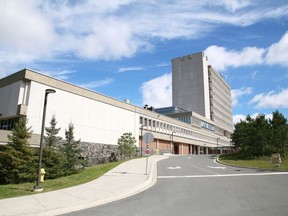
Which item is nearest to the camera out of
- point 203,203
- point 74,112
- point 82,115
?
point 203,203

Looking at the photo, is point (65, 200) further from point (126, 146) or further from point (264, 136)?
point (264, 136)

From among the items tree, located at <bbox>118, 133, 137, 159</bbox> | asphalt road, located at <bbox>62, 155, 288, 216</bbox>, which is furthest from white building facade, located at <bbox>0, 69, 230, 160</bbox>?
asphalt road, located at <bbox>62, 155, 288, 216</bbox>

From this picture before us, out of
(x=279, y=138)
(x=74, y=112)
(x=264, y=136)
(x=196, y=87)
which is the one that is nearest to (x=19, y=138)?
(x=74, y=112)

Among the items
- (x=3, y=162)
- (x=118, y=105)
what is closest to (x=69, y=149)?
(x=3, y=162)

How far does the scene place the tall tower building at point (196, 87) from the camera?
10553cm

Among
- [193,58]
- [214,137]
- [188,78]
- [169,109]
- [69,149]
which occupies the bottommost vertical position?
[69,149]

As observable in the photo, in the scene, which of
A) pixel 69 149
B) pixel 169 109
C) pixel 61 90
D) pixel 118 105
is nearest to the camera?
pixel 69 149

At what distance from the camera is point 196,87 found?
107250 mm

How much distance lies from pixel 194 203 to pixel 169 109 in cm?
8472

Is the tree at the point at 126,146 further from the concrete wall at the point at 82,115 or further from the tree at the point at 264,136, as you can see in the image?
the tree at the point at 264,136

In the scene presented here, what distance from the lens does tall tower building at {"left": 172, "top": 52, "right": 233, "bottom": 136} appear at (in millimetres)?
105525

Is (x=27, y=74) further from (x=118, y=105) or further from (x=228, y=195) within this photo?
(x=228, y=195)

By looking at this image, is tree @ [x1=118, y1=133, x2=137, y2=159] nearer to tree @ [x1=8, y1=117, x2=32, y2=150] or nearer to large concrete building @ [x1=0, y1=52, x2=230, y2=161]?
large concrete building @ [x1=0, y1=52, x2=230, y2=161]

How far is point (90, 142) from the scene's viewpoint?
35969 mm
